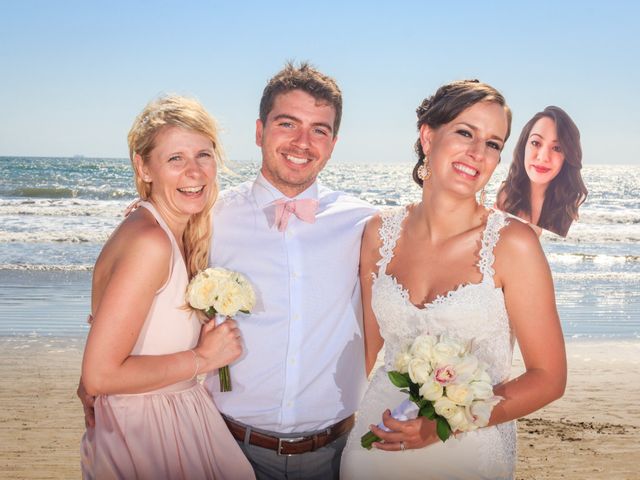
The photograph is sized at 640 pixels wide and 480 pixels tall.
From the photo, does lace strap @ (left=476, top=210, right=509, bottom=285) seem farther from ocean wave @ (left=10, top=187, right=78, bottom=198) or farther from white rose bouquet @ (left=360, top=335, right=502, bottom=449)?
ocean wave @ (left=10, top=187, right=78, bottom=198)

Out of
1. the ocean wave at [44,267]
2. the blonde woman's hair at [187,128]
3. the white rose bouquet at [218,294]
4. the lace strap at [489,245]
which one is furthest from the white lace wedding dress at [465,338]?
the ocean wave at [44,267]

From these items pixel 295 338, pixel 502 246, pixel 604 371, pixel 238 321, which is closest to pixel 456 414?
pixel 502 246

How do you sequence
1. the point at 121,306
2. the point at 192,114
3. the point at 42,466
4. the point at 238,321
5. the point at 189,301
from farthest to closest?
the point at 42,466 < the point at 238,321 < the point at 192,114 < the point at 189,301 < the point at 121,306

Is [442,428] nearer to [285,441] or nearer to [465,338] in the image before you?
[465,338]

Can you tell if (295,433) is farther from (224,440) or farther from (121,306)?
(121,306)

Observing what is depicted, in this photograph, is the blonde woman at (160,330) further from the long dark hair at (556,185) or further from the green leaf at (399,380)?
the long dark hair at (556,185)

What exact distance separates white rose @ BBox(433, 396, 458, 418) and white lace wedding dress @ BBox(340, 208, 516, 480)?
50cm

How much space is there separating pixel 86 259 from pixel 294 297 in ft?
43.8

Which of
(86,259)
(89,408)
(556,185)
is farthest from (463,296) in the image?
(86,259)

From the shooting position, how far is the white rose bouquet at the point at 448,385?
275 cm

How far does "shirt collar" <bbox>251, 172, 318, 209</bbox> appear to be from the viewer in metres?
3.89

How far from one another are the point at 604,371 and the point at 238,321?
6374 millimetres

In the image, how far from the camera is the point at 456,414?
9.07ft

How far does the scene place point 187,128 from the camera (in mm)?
3469
